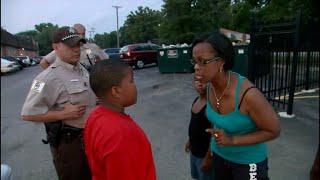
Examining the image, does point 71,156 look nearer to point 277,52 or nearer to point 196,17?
point 277,52

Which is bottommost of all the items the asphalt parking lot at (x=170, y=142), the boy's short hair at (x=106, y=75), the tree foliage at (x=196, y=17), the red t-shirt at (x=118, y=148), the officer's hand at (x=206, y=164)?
the asphalt parking lot at (x=170, y=142)

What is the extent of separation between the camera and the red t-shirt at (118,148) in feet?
5.57

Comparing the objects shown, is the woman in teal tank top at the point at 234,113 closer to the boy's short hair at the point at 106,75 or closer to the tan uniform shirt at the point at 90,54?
the boy's short hair at the point at 106,75

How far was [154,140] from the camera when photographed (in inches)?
253

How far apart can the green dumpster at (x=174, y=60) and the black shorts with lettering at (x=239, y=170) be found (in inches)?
600

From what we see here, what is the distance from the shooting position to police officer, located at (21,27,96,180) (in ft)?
8.75

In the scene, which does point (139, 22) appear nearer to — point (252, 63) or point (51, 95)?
point (252, 63)

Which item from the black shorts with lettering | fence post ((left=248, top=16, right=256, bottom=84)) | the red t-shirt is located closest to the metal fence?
fence post ((left=248, top=16, right=256, bottom=84))

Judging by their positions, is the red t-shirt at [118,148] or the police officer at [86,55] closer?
the red t-shirt at [118,148]

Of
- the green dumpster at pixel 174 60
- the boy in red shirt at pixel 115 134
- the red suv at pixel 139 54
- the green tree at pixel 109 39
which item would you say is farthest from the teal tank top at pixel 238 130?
the green tree at pixel 109 39

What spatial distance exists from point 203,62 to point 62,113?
1025 millimetres

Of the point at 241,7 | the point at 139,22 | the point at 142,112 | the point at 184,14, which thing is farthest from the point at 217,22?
the point at 139,22

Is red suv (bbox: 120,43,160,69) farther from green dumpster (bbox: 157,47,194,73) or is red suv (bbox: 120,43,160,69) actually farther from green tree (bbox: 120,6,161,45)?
green tree (bbox: 120,6,161,45)

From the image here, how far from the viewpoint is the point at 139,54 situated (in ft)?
76.8
